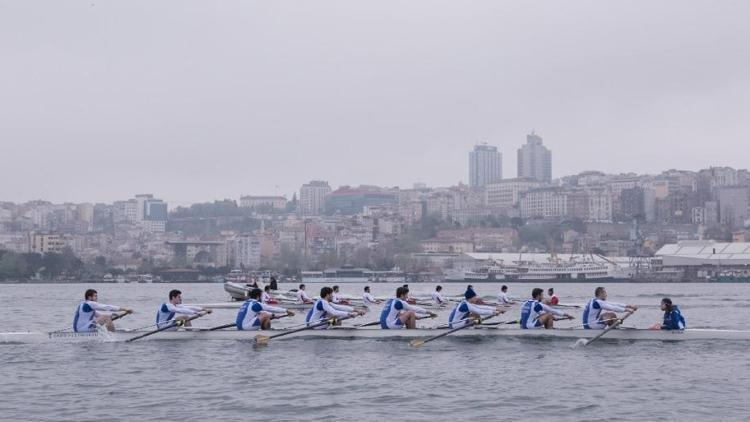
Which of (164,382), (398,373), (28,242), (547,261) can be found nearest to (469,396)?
(398,373)

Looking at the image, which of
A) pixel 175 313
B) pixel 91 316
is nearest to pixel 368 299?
pixel 175 313

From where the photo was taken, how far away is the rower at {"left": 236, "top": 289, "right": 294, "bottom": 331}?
27547 millimetres

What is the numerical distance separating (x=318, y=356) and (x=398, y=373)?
10.2 feet

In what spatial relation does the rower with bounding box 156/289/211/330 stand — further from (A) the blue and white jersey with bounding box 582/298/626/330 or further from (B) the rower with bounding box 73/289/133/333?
(A) the blue and white jersey with bounding box 582/298/626/330

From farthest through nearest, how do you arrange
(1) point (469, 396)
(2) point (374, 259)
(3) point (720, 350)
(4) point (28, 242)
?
(4) point (28, 242) < (2) point (374, 259) < (3) point (720, 350) < (1) point (469, 396)

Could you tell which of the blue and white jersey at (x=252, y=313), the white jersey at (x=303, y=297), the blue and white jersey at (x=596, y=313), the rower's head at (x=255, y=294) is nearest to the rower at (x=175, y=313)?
the blue and white jersey at (x=252, y=313)

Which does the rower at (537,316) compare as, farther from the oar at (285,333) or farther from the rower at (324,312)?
the oar at (285,333)

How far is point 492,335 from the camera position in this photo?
27625mm

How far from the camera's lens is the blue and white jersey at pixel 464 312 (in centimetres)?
2766

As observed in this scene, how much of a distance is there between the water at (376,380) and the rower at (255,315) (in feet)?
1.58

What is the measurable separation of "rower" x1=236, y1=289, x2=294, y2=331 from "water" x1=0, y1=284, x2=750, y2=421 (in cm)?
48

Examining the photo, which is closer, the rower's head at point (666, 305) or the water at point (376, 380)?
the water at point (376, 380)

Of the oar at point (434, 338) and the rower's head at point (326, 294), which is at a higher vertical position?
the rower's head at point (326, 294)

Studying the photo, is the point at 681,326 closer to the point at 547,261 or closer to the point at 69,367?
the point at 69,367
